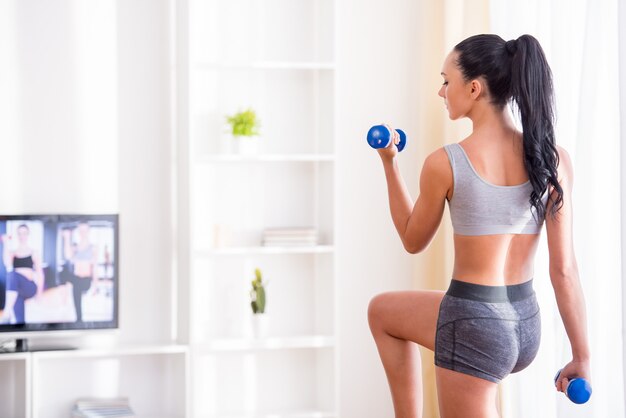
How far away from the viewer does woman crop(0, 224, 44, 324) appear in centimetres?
365

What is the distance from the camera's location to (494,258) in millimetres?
2193

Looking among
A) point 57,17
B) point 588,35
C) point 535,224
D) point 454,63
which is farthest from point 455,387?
point 57,17

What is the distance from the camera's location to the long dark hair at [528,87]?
2.15 m

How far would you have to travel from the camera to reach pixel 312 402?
13.7ft

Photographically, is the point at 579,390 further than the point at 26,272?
No

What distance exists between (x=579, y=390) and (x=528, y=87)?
2.53 ft

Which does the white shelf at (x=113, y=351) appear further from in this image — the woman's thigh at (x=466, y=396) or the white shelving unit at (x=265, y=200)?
the woman's thigh at (x=466, y=396)

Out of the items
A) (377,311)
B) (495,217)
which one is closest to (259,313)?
(377,311)

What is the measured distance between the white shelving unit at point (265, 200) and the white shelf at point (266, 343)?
0.21 feet

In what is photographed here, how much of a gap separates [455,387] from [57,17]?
2.63 m

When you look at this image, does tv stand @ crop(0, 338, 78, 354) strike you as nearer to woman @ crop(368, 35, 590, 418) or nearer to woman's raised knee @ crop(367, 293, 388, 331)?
woman's raised knee @ crop(367, 293, 388, 331)

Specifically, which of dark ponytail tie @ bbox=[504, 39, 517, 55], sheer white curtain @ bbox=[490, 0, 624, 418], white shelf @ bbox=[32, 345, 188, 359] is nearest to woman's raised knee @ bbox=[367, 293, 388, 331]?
dark ponytail tie @ bbox=[504, 39, 517, 55]

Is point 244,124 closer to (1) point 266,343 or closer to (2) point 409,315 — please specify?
(1) point 266,343

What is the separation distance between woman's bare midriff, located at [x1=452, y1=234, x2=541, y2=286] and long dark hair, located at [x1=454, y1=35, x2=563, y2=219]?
97 mm
